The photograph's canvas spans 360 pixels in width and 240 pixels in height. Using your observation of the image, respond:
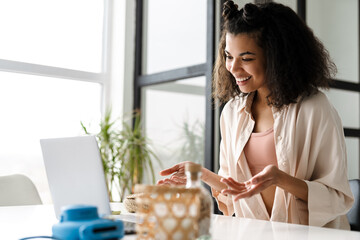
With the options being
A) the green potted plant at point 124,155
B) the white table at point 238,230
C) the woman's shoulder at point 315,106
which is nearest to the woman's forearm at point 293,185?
the white table at point 238,230

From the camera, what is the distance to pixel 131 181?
422cm

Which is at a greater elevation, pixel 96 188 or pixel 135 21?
pixel 135 21

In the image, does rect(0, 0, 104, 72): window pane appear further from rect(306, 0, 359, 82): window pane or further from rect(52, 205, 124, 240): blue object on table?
rect(52, 205, 124, 240): blue object on table

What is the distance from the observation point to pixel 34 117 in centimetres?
415

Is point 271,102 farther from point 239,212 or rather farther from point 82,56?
point 82,56

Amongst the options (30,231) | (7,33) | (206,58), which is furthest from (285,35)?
(7,33)

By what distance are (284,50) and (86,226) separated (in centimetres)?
129

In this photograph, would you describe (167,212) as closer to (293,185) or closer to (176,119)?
(293,185)

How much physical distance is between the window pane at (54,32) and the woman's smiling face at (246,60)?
280cm

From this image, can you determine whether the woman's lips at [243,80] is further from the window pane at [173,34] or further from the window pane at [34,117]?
the window pane at [34,117]

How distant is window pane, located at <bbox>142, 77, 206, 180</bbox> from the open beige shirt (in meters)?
2.02

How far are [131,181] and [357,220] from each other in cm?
268

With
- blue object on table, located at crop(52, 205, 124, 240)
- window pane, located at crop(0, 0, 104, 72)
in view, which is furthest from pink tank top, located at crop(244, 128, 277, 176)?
window pane, located at crop(0, 0, 104, 72)

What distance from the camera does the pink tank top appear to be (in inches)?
75.1
